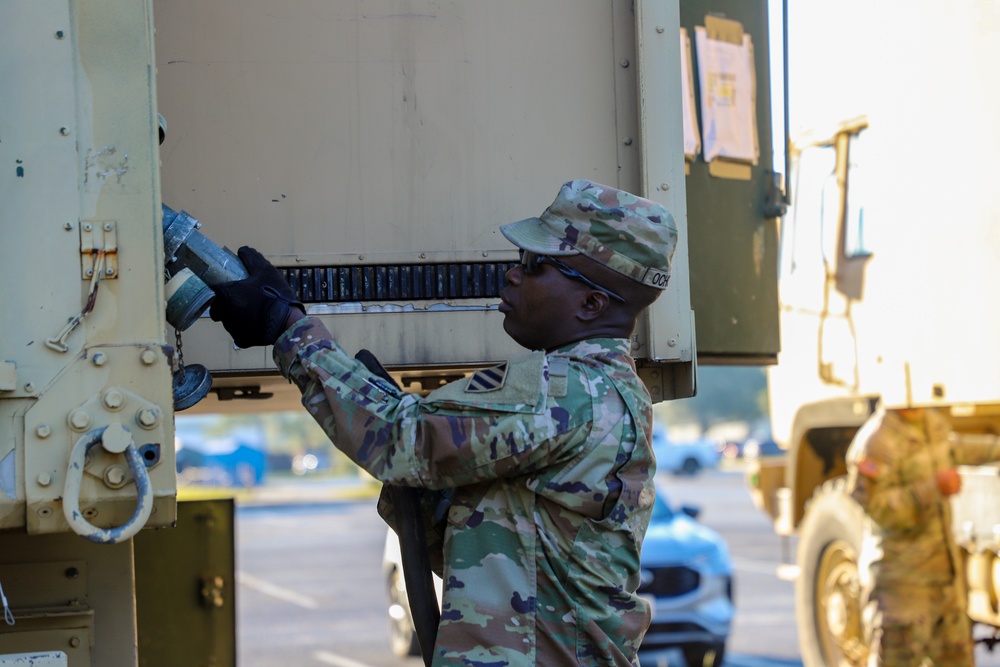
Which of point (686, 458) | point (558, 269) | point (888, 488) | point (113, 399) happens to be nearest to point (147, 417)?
point (113, 399)

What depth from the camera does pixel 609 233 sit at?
239 cm

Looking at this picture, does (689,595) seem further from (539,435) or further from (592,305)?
(539,435)

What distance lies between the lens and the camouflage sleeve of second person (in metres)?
2.23

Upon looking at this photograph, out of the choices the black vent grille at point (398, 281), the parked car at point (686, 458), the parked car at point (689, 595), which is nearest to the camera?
the black vent grille at point (398, 281)

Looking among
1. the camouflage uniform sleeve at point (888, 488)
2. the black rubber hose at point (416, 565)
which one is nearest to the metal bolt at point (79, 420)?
the black rubber hose at point (416, 565)

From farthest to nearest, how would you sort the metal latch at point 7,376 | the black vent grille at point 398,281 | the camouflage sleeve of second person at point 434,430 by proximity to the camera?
the black vent grille at point 398,281, the camouflage sleeve of second person at point 434,430, the metal latch at point 7,376

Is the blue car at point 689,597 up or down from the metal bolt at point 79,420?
down

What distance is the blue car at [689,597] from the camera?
890cm

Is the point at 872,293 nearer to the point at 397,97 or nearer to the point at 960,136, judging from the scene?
the point at 960,136

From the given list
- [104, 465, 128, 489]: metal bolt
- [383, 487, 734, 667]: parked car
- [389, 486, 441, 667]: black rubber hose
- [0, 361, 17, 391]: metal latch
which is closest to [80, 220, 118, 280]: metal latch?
[0, 361, 17, 391]: metal latch

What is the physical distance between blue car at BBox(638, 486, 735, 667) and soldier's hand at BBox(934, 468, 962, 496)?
301 cm

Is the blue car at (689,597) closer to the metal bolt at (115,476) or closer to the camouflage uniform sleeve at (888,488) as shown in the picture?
the camouflage uniform sleeve at (888,488)

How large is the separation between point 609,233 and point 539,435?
42 cm

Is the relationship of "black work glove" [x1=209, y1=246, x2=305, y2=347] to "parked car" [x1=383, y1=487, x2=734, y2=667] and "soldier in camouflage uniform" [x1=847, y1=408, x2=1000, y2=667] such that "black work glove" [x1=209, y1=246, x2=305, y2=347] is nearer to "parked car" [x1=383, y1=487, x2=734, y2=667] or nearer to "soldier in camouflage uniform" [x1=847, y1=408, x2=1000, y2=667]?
"soldier in camouflage uniform" [x1=847, y1=408, x2=1000, y2=667]
